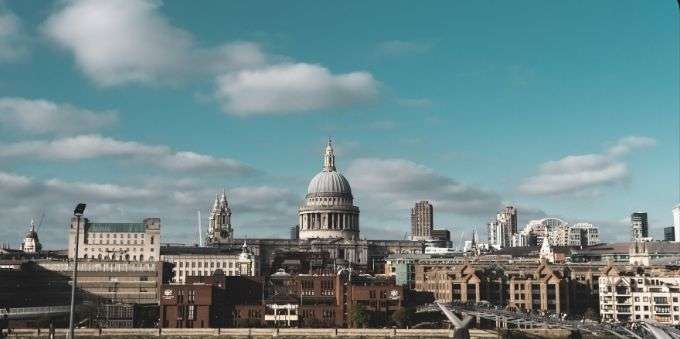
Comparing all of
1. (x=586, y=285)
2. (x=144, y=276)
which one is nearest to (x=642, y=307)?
(x=586, y=285)

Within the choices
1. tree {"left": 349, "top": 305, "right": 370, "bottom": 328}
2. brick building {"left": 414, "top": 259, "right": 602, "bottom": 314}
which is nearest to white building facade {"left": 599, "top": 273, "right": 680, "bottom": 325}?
brick building {"left": 414, "top": 259, "right": 602, "bottom": 314}

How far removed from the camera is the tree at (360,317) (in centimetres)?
13388

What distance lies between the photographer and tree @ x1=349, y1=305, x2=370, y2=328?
13388cm

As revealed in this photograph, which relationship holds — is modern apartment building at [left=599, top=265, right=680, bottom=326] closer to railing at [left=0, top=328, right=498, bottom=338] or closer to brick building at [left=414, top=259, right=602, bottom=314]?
brick building at [left=414, top=259, right=602, bottom=314]

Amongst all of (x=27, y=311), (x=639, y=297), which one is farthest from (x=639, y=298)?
(x=27, y=311)

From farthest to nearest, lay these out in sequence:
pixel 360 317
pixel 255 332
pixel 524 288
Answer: pixel 524 288
pixel 360 317
pixel 255 332

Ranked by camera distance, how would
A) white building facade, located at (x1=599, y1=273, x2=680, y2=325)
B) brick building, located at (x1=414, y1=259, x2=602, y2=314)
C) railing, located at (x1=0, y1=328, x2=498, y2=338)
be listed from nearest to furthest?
1. railing, located at (x1=0, y1=328, x2=498, y2=338)
2. white building facade, located at (x1=599, y1=273, x2=680, y2=325)
3. brick building, located at (x1=414, y1=259, x2=602, y2=314)

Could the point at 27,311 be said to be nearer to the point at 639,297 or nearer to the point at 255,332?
the point at 255,332

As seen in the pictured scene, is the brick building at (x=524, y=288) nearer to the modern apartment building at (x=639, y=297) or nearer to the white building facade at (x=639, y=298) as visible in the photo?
the modern apartment building at (x=639, y=297)

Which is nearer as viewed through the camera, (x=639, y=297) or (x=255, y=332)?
(x=255, y=332)

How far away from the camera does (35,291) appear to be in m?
166

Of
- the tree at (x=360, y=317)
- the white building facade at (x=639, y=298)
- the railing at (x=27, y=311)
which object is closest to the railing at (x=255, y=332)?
the railing at (x=27, y=311)

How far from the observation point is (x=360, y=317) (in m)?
134

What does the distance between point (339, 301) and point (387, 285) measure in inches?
310
